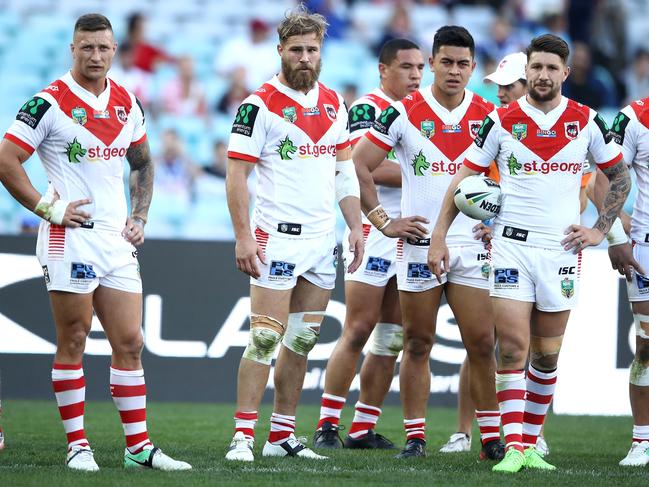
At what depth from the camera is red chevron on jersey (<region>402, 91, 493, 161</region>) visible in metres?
7.72

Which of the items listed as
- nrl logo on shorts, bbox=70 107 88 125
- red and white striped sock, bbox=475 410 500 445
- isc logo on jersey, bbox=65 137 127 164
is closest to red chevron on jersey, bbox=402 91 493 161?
red and white striped sock, bbox=475 410 500 445

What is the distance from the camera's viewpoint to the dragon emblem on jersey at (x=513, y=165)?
7.02m

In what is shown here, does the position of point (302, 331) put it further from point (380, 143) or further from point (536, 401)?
point (536, 401)

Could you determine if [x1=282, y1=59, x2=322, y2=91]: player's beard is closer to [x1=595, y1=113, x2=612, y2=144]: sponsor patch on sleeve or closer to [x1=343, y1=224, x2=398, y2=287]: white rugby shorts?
[x1=343, y1=224, x2=398, y2=287]: white rugby shorts

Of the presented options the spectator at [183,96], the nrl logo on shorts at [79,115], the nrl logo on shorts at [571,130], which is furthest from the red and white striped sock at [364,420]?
the spectator at [183,96]

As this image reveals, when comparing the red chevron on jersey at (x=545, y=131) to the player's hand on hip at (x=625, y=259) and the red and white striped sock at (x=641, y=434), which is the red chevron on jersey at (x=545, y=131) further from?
the red and white striped sock at (x=641, y=434)

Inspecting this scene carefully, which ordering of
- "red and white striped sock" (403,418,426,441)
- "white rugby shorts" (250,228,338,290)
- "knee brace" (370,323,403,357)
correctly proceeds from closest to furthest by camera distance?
"white rugby shorts" (250,228,338,290), "red and white striped sock" (403,418,426,441), "knee brace" (370,323,403,357)

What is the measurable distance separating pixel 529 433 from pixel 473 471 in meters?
0.56

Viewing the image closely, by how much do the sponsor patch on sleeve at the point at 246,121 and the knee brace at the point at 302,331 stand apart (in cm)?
121

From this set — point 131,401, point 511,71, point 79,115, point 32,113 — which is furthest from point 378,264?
point 32,113

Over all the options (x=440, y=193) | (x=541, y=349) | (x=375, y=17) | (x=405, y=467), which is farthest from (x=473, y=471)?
(x=375, y=17)

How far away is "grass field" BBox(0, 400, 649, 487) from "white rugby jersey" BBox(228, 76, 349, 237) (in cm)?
151

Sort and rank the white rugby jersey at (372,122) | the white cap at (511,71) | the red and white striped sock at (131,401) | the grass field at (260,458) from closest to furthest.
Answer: the grass field at (260,458) → the red and white striped sock at (131,401) → the white cap at (511,71) → the white rugby jersey at (372,122)

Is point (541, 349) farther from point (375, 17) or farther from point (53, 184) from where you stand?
point (375, 17)
